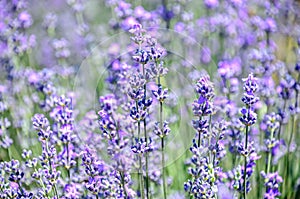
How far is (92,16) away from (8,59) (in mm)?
2042

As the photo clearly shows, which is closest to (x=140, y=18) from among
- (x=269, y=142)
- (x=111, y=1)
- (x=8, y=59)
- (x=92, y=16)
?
(x=111, y=1)

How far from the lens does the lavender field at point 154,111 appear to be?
2061mm

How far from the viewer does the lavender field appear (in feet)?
6.76

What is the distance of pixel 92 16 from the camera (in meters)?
5.52

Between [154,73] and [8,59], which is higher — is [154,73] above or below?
below

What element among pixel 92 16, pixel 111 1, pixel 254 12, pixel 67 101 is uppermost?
pixel 92 16

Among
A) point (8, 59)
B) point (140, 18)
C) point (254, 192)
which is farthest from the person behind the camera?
point (8, 59)

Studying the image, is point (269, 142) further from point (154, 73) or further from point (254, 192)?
point (154, 73)

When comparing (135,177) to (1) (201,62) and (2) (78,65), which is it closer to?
(1) (201,62)

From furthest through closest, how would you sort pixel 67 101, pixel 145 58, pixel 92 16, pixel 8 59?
1. pixel 92 16
2. pixel 8 59
3. pixel 67 101
4. pixel 145 58

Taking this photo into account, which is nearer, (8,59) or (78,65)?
(8,59)

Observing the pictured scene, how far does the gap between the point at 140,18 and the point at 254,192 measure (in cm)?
136

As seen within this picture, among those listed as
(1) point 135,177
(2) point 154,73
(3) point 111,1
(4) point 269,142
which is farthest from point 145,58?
(3) point 111,1

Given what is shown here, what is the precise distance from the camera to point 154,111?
3.06 metres
